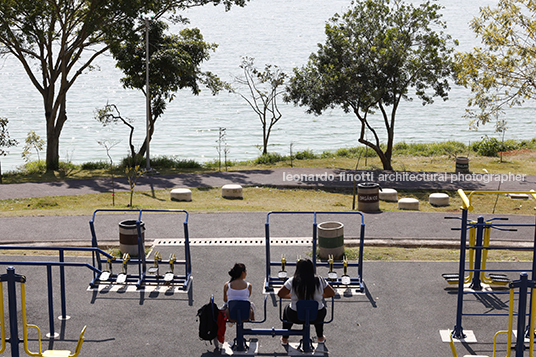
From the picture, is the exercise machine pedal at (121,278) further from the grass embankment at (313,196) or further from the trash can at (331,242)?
the grass embankment at (313,196)

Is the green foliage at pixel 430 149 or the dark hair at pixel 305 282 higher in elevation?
the green foliage at pixel 430 149

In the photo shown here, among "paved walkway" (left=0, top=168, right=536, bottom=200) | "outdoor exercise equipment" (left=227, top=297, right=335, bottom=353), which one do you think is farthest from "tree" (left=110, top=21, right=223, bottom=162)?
"outdoor exercise equipment" (left=227, top=297, right=335, bottom=353)

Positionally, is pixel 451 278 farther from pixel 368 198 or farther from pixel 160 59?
pixel 160 59

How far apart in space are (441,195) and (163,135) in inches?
2002

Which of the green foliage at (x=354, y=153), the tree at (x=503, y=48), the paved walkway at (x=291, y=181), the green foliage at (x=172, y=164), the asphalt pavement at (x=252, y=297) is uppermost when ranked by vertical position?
the tree at (x=503, y=48)

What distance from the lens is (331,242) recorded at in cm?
1165

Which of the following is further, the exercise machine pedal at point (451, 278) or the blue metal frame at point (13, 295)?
the exercise machine pedal at point (451, 278)

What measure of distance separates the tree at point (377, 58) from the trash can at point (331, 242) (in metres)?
17.2

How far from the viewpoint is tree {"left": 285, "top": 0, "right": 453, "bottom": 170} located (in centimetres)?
2784

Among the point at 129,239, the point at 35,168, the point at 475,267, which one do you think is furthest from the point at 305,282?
the point at 35,168

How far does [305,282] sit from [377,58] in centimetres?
2222

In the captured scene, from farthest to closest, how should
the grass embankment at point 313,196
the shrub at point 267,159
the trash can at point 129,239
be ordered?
the shrub at point 267,159 < the grass embankment at point 313,196 < the trash can at point 129,239

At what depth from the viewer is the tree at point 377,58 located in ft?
91.4

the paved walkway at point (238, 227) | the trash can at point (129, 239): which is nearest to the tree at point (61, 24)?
the paved walkway at point (238, 227)
